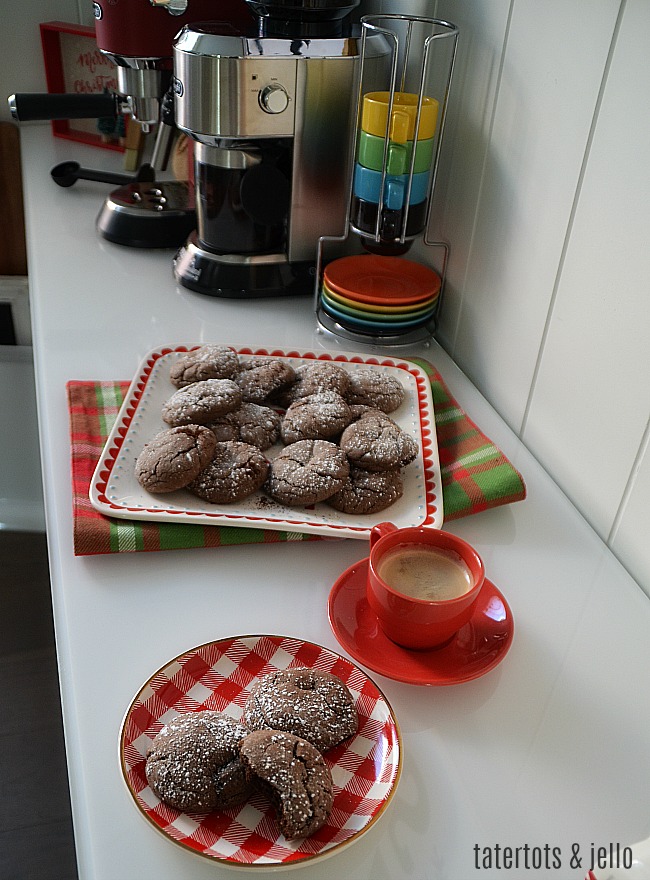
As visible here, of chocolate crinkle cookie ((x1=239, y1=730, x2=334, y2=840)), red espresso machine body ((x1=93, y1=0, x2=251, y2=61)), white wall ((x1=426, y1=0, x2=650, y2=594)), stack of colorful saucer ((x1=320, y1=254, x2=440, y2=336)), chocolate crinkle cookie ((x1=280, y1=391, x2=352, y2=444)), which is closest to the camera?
chocolate crinkle cookie ((x1=239, y1=730, x2=334, y2=840))

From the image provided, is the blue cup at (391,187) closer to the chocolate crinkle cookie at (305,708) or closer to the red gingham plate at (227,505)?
the red gingham plate at (227,505)

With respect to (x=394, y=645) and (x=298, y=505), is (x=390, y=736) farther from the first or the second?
(x=298, y=505)

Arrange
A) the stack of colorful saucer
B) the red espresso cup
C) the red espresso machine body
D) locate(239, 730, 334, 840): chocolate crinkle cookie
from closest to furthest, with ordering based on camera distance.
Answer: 1. locate(239, 730, 334, 840): chocolate crinkle cookie
2. the red espresso cup
3. the stack of colorful saucer
4. the red espresso machine body

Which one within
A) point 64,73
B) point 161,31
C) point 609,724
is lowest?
point 609,724

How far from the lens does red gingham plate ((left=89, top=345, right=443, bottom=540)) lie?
2.43ft

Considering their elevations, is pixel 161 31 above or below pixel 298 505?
above

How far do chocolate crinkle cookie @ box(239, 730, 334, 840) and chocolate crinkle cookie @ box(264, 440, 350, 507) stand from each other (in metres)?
0.28

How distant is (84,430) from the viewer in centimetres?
85

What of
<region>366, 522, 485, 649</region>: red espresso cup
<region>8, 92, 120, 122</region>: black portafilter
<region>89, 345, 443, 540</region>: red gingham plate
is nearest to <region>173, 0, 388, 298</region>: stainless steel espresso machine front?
<region>8, 92, 120, 122</region>: black portafilter

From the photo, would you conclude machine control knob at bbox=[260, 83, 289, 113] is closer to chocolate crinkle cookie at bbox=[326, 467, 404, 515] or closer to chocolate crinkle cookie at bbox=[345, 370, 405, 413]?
chocolate crinkle cookie at bbox=[345, 370, 405, 413]

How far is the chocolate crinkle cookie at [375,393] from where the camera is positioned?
0.92m

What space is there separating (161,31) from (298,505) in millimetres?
851

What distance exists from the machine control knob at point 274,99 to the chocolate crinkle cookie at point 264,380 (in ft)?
1.21

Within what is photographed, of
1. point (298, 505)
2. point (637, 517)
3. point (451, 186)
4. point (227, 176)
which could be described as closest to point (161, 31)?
point (227, 176)
